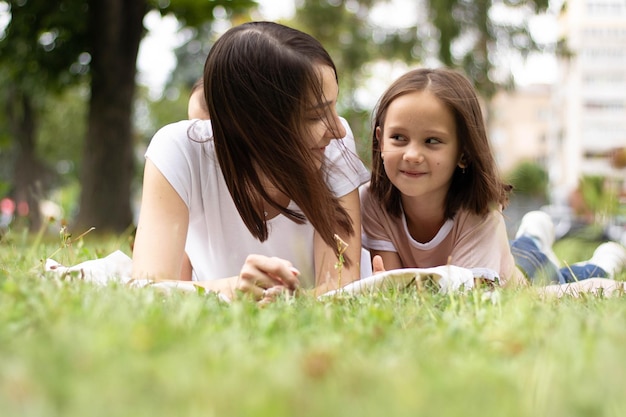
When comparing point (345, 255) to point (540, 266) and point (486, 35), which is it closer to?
point (540, 266)

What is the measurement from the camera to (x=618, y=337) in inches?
54.2

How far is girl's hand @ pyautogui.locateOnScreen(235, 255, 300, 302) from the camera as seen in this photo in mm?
2111

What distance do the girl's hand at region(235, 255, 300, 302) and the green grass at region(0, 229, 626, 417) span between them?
0.95 feet

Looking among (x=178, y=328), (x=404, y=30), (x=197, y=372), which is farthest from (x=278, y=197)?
(x=404, y=30)

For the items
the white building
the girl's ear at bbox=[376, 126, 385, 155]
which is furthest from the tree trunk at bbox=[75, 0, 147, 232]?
the white building

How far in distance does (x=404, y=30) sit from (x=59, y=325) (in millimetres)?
18538

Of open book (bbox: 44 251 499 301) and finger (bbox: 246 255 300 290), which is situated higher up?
finger (bbox: 246 255 300 290)

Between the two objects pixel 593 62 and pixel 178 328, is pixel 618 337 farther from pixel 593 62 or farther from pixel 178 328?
pixel 593 62

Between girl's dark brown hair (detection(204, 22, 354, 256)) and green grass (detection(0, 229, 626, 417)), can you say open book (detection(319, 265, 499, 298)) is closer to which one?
girl's dark brown hair (detection(204, 22, 354, 256))

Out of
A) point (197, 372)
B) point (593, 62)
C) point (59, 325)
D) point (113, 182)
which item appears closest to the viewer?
point (197, 372)

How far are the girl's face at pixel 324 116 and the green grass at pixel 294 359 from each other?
1034 mm

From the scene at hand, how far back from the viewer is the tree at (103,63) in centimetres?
945

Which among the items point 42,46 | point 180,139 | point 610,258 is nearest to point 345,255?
point 180,139

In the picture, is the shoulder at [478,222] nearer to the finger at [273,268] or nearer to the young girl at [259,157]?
the young girl at [259,157]
